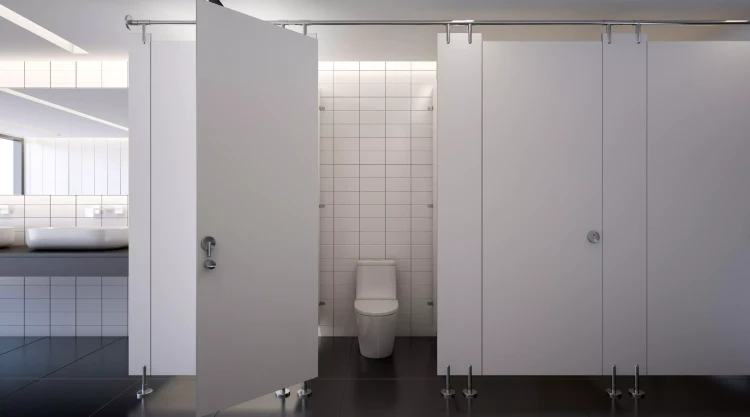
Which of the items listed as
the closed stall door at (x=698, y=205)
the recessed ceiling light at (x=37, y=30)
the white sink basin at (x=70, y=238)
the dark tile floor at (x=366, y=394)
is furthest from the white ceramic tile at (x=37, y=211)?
the closed stall door at (x=698, y=205)

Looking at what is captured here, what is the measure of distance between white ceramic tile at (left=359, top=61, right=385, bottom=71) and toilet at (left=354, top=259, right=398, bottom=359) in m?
1.60

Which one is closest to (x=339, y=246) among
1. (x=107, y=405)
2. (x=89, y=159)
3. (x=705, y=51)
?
(x=107, y=405)

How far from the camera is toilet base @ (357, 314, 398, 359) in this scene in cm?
282

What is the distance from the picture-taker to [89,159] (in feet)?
10.3

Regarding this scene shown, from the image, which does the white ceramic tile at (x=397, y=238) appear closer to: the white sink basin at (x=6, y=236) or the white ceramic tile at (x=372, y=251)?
the white ceramic tile at (x=372, y=251)

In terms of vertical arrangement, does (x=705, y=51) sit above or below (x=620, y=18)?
below

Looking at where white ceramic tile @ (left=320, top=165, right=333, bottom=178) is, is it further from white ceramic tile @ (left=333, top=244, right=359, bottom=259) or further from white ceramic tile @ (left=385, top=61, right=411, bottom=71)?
white ceramic tile @ (left=385, top=61, right=411, bottom=71)

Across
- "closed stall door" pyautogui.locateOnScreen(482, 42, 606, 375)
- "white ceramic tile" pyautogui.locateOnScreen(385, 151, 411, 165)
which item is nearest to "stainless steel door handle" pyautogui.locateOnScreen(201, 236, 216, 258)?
"closed stall door" pyautogui.locateOnScreen(482, 42, 606, 375)

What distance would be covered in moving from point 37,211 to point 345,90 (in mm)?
2641

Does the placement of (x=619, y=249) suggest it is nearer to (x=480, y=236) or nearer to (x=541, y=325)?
(x=541, y=325)

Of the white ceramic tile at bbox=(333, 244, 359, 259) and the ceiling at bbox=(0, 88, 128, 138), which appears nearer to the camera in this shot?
the ceiling at bbox=(0, 88, 128, 138)

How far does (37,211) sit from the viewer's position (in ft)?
10.5

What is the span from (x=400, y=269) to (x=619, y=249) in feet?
5.32

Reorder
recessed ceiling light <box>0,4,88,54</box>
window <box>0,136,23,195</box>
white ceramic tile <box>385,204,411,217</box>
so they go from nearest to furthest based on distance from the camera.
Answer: recessed ceiling light <box>0,4,88,54</box> < window <box>0,136,23,195</box> < white ceramic tile <box>385,204,411,217</box>
